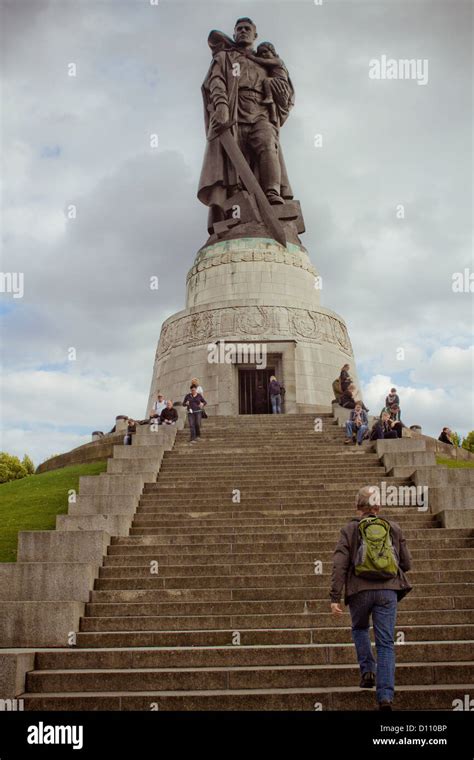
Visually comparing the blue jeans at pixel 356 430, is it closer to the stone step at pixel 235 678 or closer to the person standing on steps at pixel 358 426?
the person standing on steps at pixel 358 426

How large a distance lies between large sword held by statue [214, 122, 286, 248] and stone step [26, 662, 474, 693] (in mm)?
24650

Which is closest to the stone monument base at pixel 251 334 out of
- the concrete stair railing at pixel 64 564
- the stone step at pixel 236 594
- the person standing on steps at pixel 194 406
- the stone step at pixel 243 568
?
the person standing on steps at pixel 194 406

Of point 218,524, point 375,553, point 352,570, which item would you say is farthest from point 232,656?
point 218,524

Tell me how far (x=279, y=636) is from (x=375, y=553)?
2950mm

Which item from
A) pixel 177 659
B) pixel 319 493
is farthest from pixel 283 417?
pixel 177 659

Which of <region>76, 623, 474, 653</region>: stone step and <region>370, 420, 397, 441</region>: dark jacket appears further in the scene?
<region>370, 420, 397, 441</region>: dark jacket

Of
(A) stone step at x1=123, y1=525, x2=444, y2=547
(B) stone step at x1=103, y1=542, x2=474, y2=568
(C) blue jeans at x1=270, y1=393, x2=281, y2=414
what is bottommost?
(B) stone step at x1=103, y1=542, x2=474, y2=568

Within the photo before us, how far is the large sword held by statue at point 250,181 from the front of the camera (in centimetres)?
3108

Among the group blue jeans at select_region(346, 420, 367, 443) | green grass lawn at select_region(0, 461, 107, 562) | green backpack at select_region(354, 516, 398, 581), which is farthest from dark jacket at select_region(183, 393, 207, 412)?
green backpack at select_region(354, 516, 398, 581)

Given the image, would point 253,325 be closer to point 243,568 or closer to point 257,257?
point 257,257

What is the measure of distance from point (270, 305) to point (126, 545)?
58.5ft

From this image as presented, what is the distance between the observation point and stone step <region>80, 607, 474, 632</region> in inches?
374

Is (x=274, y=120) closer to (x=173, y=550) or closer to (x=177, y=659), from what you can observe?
(x=173, y=550)

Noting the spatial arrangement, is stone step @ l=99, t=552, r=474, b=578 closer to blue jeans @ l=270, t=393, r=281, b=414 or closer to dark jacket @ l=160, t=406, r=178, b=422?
dark jacket @ l=160, t=406, r=178, b=422
